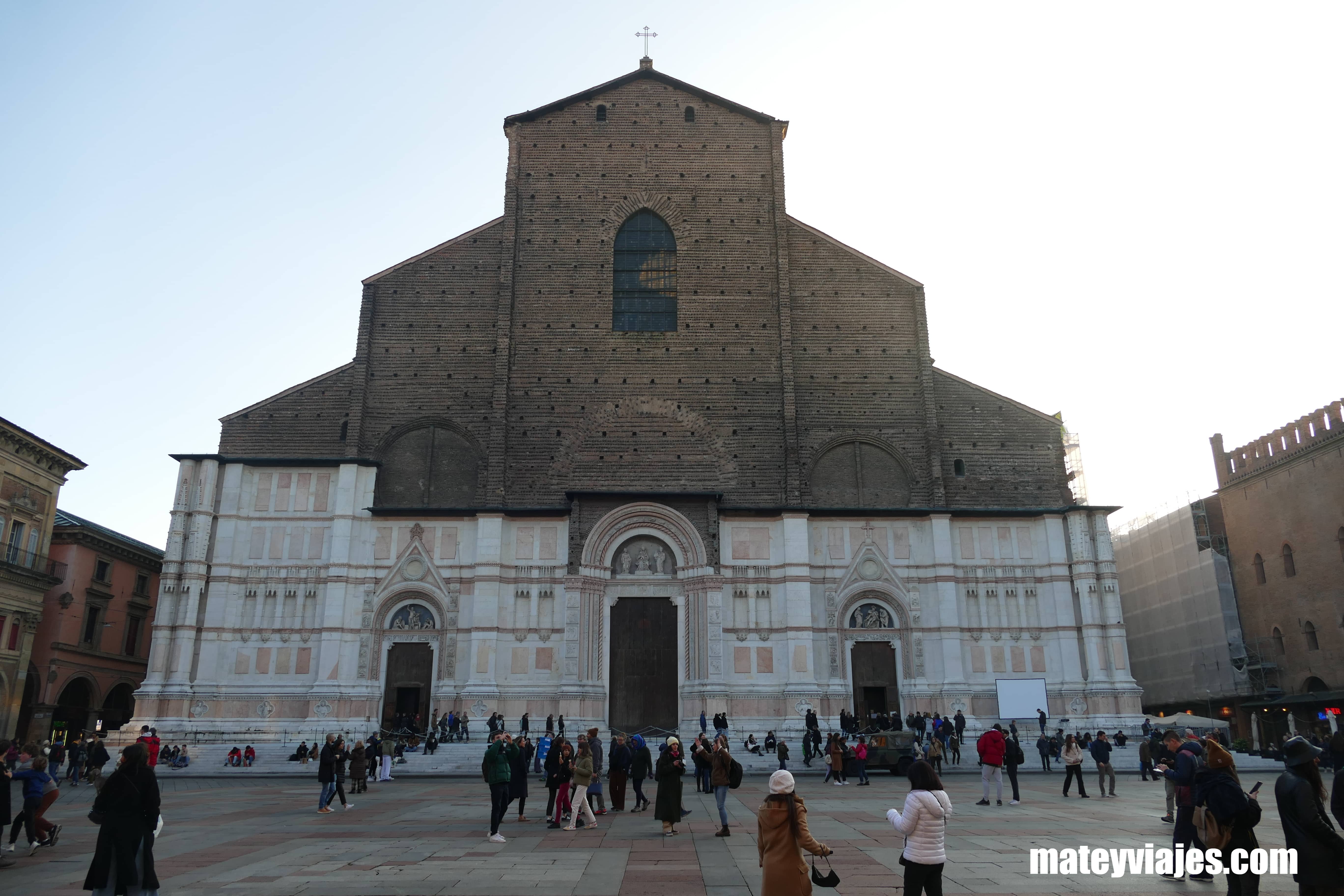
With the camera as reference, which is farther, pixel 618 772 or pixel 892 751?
pixel 892 751

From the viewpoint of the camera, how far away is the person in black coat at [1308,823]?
19.6ft

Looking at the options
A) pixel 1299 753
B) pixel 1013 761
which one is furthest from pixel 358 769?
pixel 1299 753

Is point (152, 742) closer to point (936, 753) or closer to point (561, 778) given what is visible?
point (561, 778)

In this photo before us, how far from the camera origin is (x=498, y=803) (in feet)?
40.9

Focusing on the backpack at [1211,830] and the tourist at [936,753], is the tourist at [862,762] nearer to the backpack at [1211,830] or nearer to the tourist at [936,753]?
the tourist at [936,753]

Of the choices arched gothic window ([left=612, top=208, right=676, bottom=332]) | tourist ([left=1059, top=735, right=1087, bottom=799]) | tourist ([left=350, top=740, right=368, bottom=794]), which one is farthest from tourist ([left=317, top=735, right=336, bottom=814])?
arched gothic window ([left=612, top=208, right=676, bottom=332])

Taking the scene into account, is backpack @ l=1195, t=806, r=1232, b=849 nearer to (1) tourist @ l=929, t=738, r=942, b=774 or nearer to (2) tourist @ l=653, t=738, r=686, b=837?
(2) tourist @ l=653, t=738, r=686, b=837

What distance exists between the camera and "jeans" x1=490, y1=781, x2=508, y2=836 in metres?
12.3

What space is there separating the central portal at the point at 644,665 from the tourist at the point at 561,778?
15.2 metres

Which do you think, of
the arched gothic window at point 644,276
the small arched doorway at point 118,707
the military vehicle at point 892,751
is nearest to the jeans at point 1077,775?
the military vehicle at point 892,751

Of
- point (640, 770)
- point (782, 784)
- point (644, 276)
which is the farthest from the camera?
point (644, 276)

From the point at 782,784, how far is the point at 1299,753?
3.53 metres

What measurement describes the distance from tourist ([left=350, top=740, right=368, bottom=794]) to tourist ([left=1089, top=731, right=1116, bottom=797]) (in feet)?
48.6

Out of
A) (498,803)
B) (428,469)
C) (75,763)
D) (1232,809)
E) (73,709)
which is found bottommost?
(75,763)
